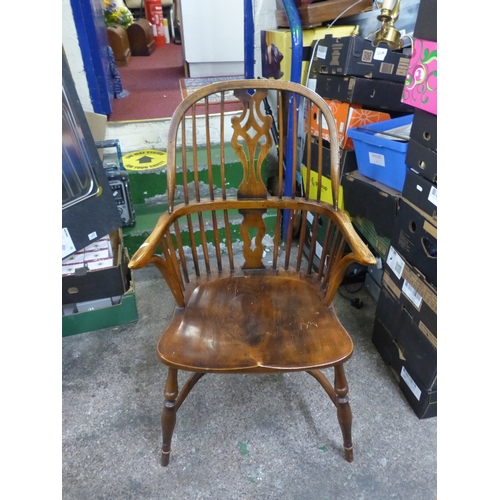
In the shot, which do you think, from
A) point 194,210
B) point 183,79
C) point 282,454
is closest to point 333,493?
point 282,454

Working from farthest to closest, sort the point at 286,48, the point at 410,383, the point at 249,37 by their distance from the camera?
the point at 249,37
the point at 286,48
the point at 410,383

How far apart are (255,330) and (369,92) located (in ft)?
3.42

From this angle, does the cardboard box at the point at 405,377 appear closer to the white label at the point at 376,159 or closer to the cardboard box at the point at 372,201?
the cardboard box at the point at 372,201

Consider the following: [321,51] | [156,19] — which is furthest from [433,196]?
[156,19]

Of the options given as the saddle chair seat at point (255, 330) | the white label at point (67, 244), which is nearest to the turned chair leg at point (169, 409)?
the saddle chair seat at point (255, 330)

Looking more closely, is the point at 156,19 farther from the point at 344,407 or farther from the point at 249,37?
the point at 344,407

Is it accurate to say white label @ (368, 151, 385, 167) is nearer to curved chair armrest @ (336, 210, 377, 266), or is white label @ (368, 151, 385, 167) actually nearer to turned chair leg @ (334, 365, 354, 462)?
curved chair armrest @ (336, 210, 377, 266)

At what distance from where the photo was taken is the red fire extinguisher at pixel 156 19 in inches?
217

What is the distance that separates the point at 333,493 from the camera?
1.03 metres

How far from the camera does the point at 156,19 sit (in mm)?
5602

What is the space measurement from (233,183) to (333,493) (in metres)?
1.47

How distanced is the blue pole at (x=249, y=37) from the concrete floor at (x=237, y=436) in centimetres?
154

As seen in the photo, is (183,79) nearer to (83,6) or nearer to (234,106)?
(234,106)

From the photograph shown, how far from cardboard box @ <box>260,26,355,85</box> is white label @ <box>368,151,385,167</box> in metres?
0.55
